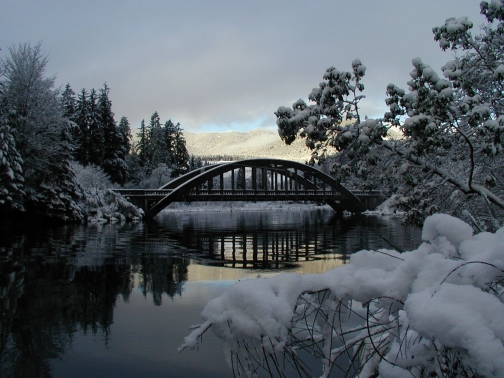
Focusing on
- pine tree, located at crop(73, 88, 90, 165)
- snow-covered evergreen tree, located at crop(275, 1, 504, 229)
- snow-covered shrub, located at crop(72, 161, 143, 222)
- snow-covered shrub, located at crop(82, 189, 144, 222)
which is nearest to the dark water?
snow-covered evergreen tree, located at crop(275, 1, 504, 229)

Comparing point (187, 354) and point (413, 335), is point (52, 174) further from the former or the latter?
point (413, 335)

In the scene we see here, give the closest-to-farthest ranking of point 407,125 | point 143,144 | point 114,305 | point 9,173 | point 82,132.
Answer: point 407,125 → point 114,305 → point 9,173 → point 82,132 → point 143,144

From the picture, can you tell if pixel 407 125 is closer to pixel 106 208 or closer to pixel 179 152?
pixel 106 208

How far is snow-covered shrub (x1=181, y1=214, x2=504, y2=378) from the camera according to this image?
1.35 metres

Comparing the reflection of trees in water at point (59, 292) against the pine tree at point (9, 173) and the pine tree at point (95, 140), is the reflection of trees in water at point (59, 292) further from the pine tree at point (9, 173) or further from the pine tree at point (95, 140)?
the pine tree at point (95, 140)

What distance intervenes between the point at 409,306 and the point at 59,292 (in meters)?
6.95

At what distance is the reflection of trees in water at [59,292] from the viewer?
4.45 meters

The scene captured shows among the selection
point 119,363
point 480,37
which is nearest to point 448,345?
point 119,363

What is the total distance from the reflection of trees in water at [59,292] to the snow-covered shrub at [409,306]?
2902mm

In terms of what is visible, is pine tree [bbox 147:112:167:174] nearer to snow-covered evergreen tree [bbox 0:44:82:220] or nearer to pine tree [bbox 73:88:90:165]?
pine tree [bbox 73:88:90:165]

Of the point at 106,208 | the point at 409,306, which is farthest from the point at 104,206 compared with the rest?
the point at 409,306

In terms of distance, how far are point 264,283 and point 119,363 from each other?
111 inches

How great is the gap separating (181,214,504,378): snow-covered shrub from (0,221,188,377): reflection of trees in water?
290cm

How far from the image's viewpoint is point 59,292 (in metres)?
7.17
